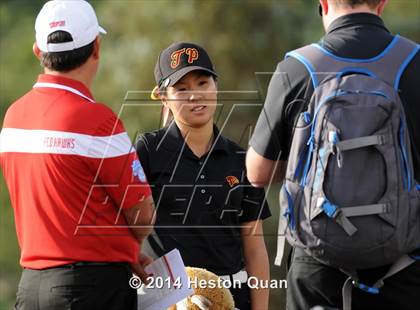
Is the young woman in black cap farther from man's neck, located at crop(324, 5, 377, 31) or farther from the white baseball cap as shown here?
man's neck, located at crop(324, 5, 377, 31)

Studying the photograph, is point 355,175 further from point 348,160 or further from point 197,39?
point 197,39

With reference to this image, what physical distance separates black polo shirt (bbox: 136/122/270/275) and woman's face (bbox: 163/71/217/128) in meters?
0.10

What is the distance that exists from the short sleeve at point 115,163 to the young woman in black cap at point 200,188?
844mm

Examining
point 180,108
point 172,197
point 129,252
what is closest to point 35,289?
point 129,252

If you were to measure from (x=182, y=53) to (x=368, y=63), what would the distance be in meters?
1.59

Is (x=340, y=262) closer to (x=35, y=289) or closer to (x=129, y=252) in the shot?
(x=129, y=252)

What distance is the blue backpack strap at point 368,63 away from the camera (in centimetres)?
368

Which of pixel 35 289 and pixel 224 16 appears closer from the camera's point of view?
pixel 35 289

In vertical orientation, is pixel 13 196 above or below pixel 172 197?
above

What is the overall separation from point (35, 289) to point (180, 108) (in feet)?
4.72

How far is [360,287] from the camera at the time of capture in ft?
12.2

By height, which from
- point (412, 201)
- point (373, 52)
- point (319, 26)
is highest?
point (373, 52)

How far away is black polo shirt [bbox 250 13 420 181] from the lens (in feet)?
12.1

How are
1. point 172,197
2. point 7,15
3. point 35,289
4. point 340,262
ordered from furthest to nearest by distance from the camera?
point 7,15 → point 172,197 → point 35,289 → point 340,262
